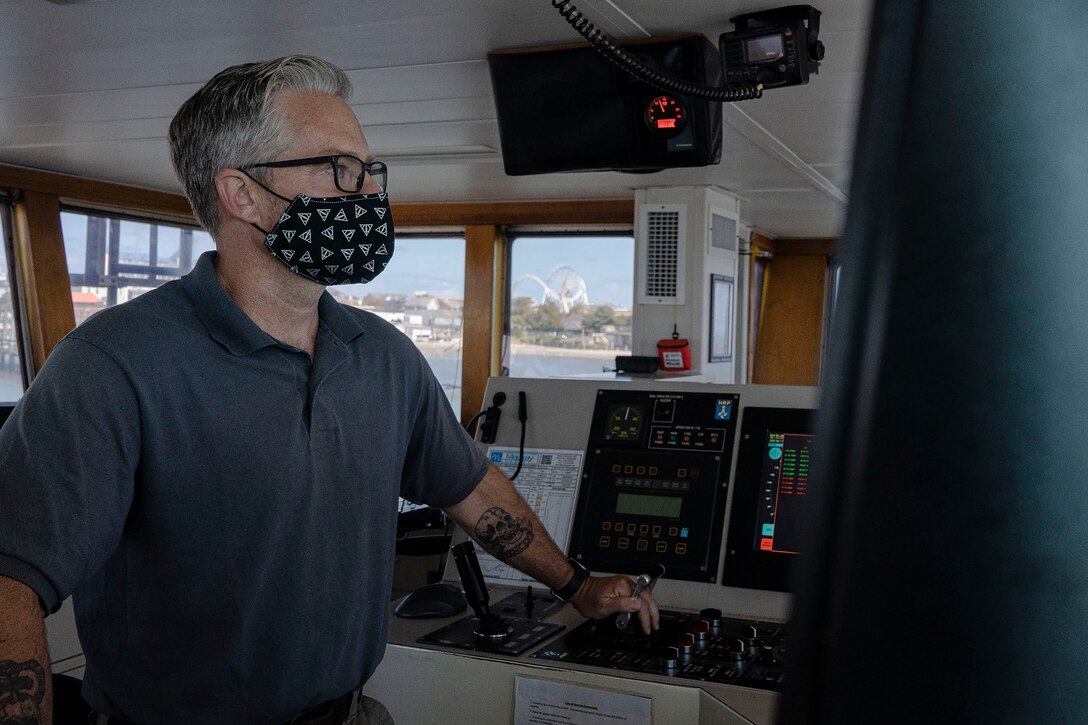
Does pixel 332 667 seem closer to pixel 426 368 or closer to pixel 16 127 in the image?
pixel 426 368

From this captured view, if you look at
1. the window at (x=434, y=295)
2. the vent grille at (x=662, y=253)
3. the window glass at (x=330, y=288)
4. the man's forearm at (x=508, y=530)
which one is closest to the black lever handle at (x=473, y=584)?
the man's forearm at (x=508, y=530)

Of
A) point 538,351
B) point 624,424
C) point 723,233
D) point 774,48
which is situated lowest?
point 538,351

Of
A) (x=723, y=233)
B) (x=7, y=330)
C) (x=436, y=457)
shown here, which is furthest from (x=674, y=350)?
(x=7, y=330)

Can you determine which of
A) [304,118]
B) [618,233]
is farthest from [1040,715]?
[618,233]

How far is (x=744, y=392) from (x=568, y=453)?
1.39 feet

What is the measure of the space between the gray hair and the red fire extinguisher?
13.2 ft

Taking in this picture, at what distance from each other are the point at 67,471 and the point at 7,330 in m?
6.10

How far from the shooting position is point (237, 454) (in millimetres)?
1333

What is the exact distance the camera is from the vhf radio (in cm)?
273

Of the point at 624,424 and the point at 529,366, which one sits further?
the point at 529,366

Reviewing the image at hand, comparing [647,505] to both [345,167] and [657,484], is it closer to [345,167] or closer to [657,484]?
[657,484]

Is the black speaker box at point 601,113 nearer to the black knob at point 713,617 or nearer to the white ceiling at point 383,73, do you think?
the white ceiling at point 383,73

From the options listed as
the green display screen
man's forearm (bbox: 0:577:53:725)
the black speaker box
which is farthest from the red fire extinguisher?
man's forearm (bbox: 0:577:53:725)

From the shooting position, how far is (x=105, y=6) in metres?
2.93
